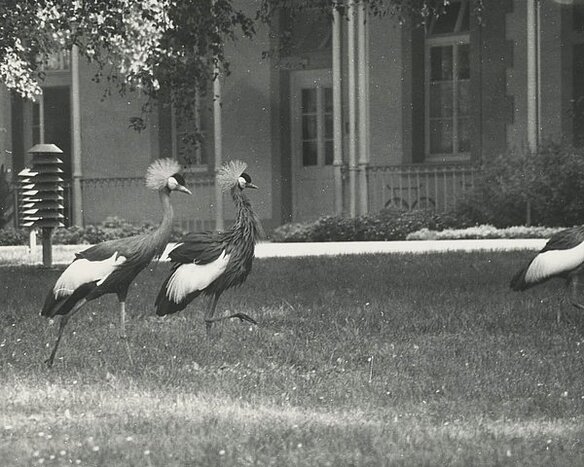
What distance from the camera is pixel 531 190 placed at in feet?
58.4

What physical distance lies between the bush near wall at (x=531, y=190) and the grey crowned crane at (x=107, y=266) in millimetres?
11010

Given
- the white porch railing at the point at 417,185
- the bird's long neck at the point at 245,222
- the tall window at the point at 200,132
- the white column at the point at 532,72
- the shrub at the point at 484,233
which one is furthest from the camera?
the tall window at the point at 200,132

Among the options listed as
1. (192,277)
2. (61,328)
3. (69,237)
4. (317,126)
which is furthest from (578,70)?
(61,328)

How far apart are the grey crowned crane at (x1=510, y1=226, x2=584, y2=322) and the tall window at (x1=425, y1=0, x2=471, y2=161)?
450 inches

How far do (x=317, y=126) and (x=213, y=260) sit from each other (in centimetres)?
1406

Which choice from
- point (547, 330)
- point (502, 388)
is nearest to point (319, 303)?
point (547, 330)

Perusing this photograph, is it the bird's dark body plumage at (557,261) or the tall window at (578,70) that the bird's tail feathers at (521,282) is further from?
the tall window at (578,70)

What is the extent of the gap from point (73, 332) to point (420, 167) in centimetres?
1221

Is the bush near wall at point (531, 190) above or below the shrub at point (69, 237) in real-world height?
above

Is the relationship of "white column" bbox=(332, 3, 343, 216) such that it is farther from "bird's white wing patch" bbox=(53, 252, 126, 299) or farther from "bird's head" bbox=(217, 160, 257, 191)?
"bird's white wing patch" bbox=(53, 252, 126, 299)

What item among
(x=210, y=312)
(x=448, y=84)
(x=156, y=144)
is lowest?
(x=210, y=312)

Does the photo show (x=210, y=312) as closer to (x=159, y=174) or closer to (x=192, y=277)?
(x=192, y=277)

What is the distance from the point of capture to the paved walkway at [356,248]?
15164 mm

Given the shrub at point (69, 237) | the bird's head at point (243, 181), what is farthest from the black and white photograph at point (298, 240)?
the shrub at point (69, 237)
